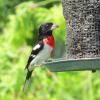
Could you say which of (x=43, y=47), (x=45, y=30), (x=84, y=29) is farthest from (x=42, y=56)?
(x=84, y=29)

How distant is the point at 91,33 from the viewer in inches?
276

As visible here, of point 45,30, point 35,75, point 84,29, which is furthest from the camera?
point 35,75

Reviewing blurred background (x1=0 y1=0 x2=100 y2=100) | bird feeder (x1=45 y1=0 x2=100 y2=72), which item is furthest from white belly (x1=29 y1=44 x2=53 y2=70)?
blurred background (x1=0 y1=0 x2=100 y2=100)

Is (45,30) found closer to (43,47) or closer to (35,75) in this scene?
(43,47)

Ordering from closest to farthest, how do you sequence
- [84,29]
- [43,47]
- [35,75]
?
[84,29] < [43,47] < [35,75]

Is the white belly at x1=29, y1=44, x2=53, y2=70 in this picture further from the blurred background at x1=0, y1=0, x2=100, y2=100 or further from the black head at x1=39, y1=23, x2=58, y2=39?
the blurred background at x1=0, y1=0, x2=100, y2=100

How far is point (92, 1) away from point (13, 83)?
2.91m

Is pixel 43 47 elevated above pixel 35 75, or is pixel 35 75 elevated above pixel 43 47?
pixel 43 47

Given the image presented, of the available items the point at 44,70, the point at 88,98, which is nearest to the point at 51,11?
the point at 44,70

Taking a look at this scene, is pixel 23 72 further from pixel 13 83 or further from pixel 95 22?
pixel 95 22

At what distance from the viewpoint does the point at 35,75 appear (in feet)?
31.6

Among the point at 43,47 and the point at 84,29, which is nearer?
the point at 84,29

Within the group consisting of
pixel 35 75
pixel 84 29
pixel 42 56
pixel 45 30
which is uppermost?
pixel 84 29

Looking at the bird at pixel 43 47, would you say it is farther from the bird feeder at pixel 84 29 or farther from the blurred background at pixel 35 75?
the blurred background at pixel 35 75
